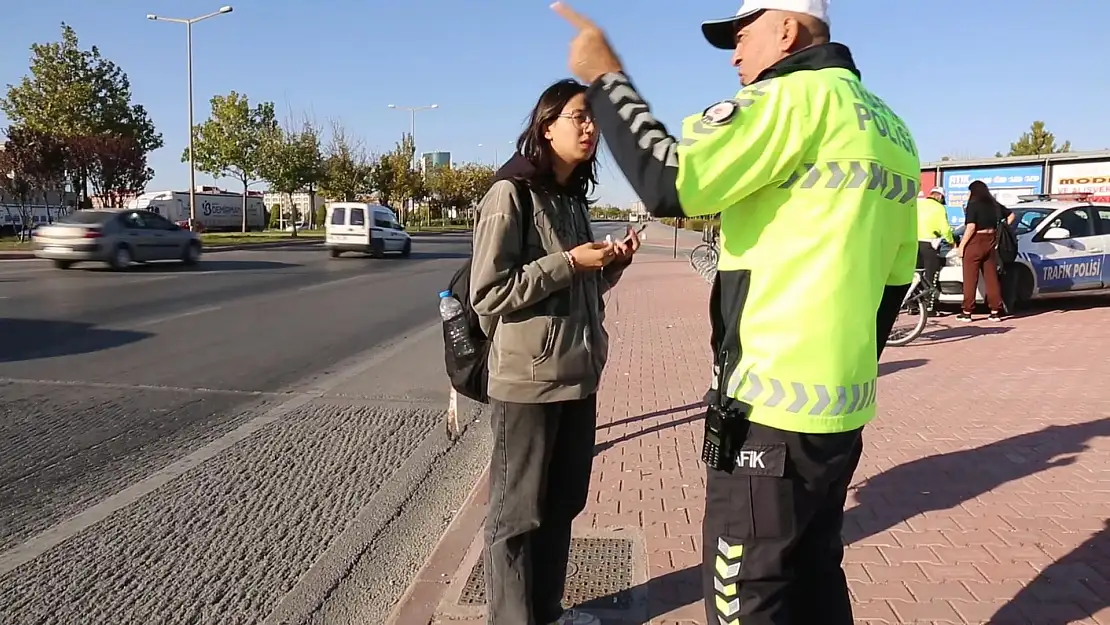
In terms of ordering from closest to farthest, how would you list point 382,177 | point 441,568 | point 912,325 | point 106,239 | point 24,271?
point 441,568 < point 912,325 < point 24,271 < point 106,239 < point 382,177

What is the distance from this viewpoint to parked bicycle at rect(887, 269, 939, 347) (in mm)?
9375

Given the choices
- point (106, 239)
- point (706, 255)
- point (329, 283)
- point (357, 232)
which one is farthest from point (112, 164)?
point (706, 255)

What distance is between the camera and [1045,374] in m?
7.52

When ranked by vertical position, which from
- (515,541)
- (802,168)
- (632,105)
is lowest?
(515,541)

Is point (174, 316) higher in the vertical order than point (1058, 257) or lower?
lower

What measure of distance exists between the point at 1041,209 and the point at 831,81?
41.7ft

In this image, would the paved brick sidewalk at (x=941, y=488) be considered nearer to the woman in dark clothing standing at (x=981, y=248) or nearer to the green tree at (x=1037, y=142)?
the woman in dark clothing standing at (x=981, y=248)

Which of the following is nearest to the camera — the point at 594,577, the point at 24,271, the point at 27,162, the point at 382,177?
the point at 594,577

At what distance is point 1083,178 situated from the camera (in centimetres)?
1991

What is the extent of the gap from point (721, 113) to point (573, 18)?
0.45m

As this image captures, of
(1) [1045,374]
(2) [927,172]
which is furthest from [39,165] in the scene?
(1) [1045,374]

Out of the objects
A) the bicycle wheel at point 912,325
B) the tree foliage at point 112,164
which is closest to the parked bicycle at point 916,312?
the bicycle wheel at point 912,325

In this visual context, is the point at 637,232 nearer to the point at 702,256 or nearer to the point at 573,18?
the point at 573,18

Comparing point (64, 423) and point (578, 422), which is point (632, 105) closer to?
point (578, 422)
